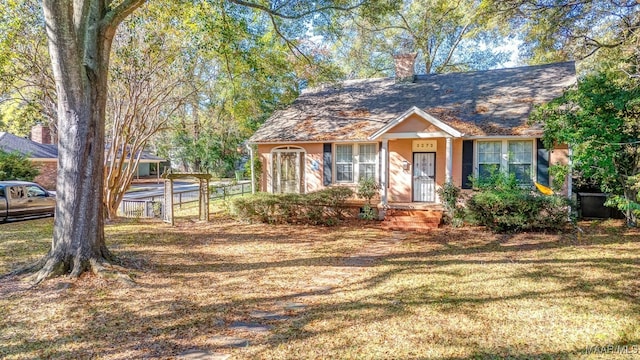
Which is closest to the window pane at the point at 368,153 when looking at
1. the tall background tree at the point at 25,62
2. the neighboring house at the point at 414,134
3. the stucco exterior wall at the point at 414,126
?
the neighboring house at the point at 414,134

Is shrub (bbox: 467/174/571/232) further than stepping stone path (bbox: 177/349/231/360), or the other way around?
shrub (bbox: 467/174/571/232)

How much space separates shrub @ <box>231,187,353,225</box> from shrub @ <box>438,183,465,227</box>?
3.19 m

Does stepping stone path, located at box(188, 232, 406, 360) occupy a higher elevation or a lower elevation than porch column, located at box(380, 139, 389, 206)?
lower

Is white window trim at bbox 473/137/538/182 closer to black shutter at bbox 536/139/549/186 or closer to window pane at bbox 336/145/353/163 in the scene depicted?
black shutter at bbox 536/139/549/186

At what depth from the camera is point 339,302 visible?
5.49 meters

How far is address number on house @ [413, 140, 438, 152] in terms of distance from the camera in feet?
44.1

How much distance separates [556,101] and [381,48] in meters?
17.8

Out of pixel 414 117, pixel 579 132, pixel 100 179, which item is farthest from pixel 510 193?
pixel 100 179

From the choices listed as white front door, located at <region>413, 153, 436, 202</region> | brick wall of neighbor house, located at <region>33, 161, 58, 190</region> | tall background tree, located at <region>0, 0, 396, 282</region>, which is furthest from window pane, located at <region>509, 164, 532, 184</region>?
brick wall of neighbor house, located at <region>33, 161, 58, 190</region>

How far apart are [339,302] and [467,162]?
8.87 metres

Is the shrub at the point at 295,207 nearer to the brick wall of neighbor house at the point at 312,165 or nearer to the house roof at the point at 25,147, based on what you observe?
the brick wall of neighbor house at the point at 312,165

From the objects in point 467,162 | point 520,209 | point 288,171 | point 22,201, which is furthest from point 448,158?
point 22,201

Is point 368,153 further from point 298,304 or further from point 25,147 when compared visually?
point 25,147

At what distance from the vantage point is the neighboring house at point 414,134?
483 inches
